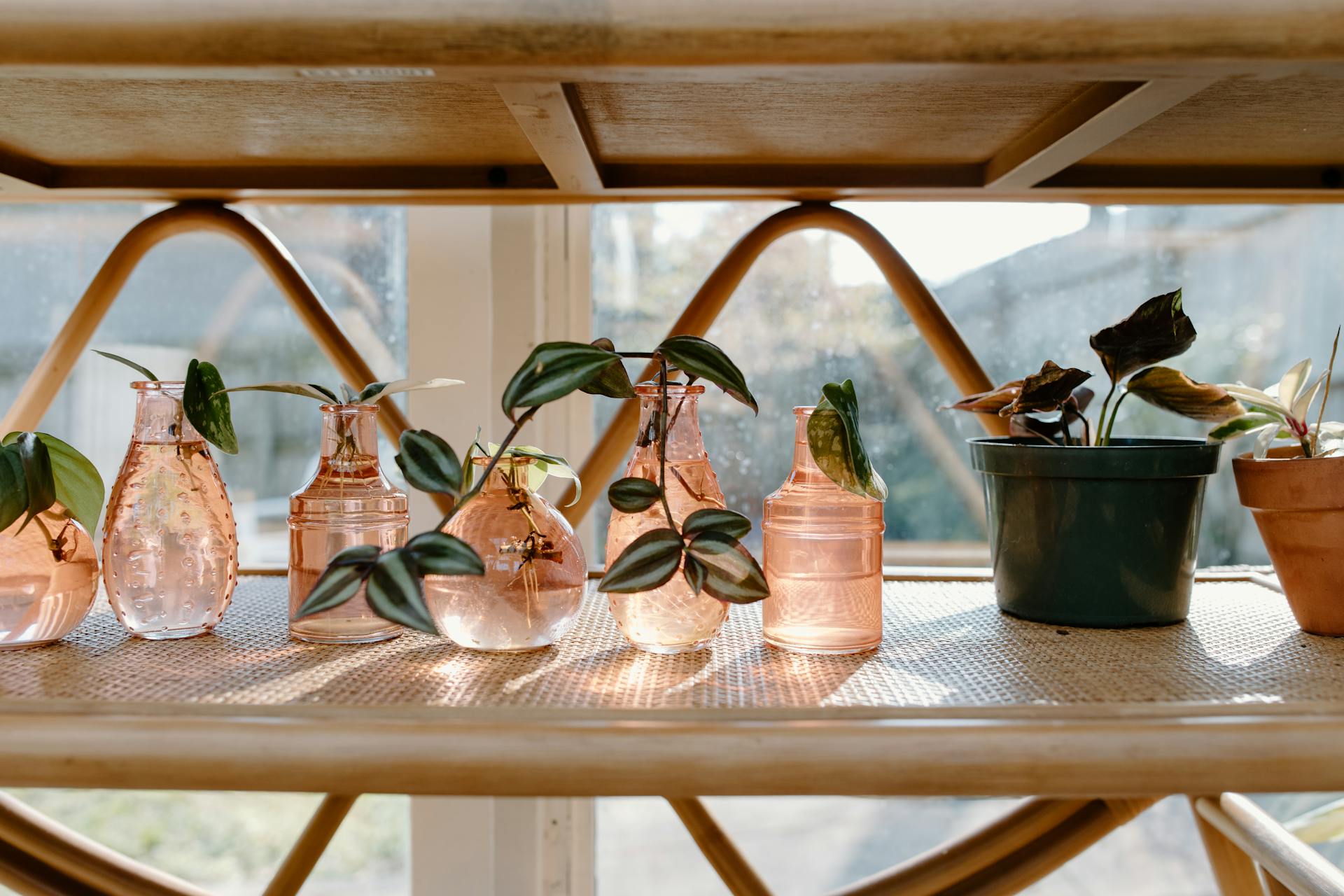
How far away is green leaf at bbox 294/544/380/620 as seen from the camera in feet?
1.65

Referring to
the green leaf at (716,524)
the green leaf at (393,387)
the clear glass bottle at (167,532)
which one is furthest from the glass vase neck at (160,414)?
the green leaf at (716,524)

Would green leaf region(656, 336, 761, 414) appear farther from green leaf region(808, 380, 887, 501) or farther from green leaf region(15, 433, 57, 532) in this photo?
green leaf region(15, 433, 57, 532)

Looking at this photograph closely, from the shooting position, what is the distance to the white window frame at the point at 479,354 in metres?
0.98

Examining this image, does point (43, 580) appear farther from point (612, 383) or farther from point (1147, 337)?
point (1147, 337)

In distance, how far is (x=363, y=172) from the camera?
31.7 inches

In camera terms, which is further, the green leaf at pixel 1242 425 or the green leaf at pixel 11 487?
the green leaf at pixel 1242 425

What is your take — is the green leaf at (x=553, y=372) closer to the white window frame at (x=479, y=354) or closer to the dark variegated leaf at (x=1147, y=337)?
the dark variegated leaf at (x=1147, y=337)

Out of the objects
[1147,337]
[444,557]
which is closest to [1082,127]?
[1147,337]

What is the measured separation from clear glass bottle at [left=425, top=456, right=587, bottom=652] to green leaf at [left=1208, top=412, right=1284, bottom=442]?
442 millimetres

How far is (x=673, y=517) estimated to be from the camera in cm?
60

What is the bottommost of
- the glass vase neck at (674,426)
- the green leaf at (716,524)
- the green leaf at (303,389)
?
the green leaf at (716,524)

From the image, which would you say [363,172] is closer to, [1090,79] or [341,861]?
[1090,79]

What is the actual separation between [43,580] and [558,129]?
0.42 metres

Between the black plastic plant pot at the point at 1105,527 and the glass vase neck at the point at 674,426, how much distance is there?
21cm
